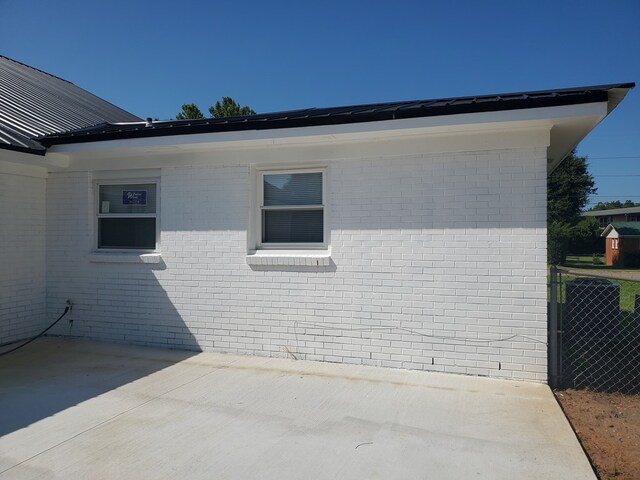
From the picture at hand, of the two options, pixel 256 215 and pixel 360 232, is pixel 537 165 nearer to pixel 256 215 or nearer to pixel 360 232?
pixel 360 232

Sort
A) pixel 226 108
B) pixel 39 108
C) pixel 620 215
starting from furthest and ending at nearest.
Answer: pixel 620 215 → pixel 226 108 → pixel 39 108

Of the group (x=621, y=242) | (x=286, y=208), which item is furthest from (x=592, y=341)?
(x=621, y=242)

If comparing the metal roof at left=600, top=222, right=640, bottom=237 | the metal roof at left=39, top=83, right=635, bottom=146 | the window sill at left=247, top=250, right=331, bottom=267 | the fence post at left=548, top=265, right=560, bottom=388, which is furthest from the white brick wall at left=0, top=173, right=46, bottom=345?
the metal roof at left=600, top=222, right=640, bottom=237

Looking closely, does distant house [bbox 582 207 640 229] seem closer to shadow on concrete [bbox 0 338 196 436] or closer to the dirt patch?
the dirt patch

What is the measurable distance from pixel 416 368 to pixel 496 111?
3.11 meters

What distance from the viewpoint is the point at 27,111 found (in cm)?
842

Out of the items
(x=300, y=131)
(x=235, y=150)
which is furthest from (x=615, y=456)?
(x=235, y=150)

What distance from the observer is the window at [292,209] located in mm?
6492

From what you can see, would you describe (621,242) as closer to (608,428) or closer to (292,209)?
(292,209)

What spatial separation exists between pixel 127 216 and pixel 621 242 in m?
35.8

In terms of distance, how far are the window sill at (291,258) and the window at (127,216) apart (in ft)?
5.82

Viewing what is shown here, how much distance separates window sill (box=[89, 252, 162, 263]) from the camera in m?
7.12

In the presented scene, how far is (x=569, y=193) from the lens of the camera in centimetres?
3706

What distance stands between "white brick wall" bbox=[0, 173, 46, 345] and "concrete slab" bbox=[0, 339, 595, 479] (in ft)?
4.43
